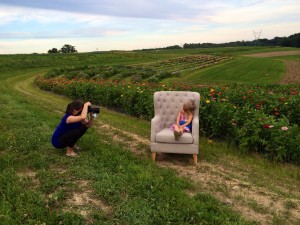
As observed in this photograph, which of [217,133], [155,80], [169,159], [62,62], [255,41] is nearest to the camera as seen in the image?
[169,159]

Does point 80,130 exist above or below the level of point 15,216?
above

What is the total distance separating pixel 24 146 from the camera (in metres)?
6.23

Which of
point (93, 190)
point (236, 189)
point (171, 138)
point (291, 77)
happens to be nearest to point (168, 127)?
point (171, 138)

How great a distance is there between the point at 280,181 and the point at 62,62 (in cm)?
4373

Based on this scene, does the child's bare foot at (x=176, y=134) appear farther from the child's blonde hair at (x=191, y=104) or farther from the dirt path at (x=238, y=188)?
the child's blonde hair at (x=191, y=104)

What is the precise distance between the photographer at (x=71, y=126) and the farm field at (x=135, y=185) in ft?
0.80

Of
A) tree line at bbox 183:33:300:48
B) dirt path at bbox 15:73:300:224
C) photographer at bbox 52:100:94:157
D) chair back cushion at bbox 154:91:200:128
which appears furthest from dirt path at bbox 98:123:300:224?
tree line at bbox 183:33:300:48

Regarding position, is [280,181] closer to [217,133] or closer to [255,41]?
[217,133]

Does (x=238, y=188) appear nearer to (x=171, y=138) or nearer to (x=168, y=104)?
(x=171, y=138)

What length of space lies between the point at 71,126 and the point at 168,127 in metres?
2.30

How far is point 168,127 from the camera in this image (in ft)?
23.3

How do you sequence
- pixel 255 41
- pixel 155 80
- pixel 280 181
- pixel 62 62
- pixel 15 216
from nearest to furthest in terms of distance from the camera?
pixel 15 216
pixel 280 181
pixel 155 80
pixel 62 62
pixel 255 41

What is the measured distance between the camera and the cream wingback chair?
604 cm

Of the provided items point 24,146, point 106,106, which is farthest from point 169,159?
point 106,106
